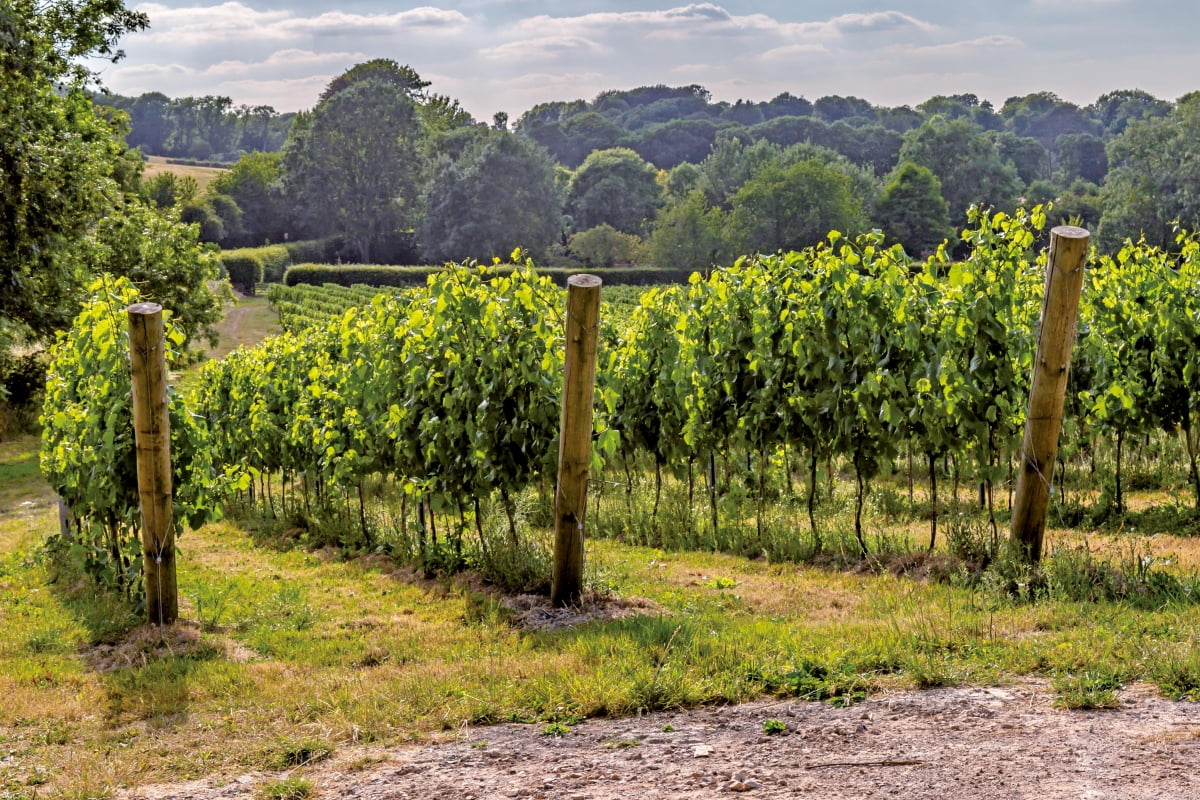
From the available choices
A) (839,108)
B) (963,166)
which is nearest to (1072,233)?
(963,166)

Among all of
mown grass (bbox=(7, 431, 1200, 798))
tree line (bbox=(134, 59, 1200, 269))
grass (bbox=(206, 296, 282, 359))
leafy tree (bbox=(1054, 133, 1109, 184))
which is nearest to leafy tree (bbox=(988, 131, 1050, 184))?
tree line (bbox=(134, 59, 1200, 269))

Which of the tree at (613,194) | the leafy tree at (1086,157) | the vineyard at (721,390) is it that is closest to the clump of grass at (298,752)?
the vineyard at (721,390)

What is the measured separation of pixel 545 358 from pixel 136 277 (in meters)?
13.7

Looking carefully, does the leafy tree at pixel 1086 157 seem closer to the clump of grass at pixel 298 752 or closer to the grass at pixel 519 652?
the grass at pixel 519 652

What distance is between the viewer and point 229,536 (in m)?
14.3

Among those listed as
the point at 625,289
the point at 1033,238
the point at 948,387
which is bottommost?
the point at 625,289

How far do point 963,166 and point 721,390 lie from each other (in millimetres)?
75024

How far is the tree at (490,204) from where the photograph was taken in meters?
76.1

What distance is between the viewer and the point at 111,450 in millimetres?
7328

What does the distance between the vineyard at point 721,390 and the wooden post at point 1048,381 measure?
2.13 feet

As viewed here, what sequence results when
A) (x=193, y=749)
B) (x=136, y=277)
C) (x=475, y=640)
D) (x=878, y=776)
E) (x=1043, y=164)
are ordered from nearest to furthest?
1. (x=878, y=776)
2. (x=193, y=749)
3. (x=475, y=640)
4. (x=136, y=277)
5. (x=1043, y=164)

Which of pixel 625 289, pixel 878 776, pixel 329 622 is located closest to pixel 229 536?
pixel 329 622

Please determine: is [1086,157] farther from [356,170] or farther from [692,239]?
[356,170]

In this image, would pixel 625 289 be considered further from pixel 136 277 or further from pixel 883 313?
pixel 883 313
